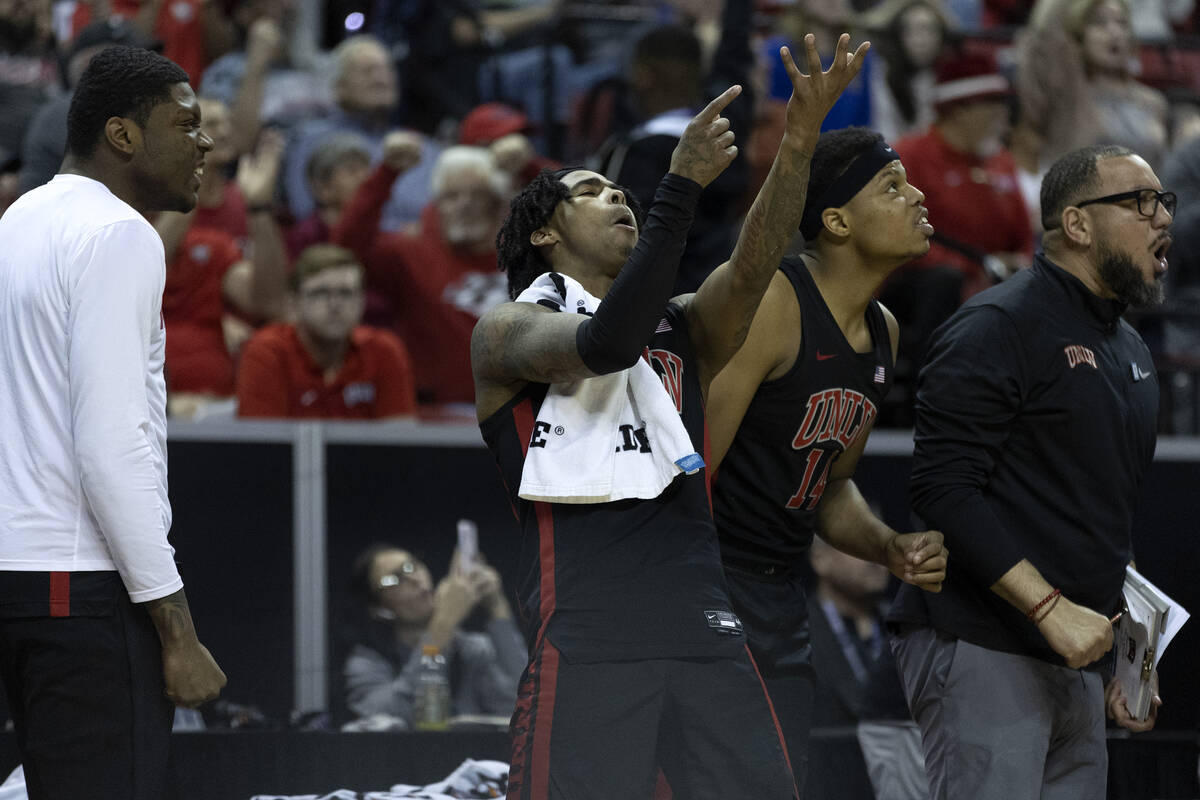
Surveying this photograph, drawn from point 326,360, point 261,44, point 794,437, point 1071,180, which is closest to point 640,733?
point 794,437

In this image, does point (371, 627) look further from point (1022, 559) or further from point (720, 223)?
point (1022, 559)

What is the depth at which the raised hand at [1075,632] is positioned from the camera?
3.62m

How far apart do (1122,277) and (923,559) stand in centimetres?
92

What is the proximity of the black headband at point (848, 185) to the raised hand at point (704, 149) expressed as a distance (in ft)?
3.35

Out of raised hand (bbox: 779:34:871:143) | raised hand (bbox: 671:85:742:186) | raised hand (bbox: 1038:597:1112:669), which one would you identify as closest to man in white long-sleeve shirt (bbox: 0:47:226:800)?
raised hand (bbox: 671:85:742:186)

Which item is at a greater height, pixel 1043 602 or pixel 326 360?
pixel 1043 602

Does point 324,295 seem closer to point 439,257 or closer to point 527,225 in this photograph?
point 439,257

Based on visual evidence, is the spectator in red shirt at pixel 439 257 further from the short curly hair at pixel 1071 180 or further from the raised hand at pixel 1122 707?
the raised hand at pixel 1122 707

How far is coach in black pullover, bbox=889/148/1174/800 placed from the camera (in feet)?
12.6

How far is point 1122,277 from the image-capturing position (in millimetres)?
4031

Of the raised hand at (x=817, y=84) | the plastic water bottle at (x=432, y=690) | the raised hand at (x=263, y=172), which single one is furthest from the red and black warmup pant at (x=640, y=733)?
the raised hand at (x=263, y=172)

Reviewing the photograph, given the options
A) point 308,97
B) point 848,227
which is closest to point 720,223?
point 848,227

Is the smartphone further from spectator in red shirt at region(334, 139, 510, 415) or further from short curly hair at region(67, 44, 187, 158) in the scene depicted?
short curly hair at region(67, 44, 187, 158)

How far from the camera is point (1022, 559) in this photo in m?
3.72
